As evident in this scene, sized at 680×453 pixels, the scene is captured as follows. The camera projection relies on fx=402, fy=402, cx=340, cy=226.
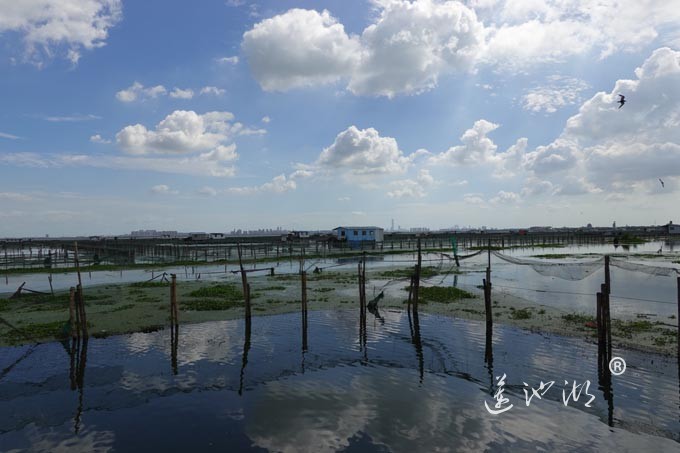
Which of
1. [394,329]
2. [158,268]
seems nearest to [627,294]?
[394,329]

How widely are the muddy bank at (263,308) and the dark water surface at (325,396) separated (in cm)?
186

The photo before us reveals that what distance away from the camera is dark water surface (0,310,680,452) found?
33.3ft

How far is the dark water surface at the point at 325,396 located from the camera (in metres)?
10.1

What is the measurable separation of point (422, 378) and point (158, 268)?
4501 centimetres

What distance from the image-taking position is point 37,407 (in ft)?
39.4

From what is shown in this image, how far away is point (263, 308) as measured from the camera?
83.9 feet

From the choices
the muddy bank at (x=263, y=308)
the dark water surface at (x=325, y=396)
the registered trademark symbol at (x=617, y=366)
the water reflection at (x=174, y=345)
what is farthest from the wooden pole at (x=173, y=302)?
the registered trademark symbol at (x=617, y=366)

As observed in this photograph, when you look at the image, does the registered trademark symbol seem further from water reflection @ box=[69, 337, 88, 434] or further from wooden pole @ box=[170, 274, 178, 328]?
wooden pole @ box=[170, 274, 178, 328]

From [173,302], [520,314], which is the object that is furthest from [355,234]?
[173,302]

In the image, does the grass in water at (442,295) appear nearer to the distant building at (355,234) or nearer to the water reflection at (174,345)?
the water reflection at (174,345)

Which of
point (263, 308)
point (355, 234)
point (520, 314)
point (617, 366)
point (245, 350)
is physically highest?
point (355, 234)

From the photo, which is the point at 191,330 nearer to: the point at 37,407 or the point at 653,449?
the point at 37,407

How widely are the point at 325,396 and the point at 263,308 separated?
44.5 ft

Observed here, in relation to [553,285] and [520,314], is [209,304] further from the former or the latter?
[553,285]
